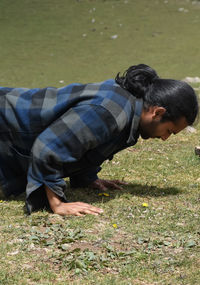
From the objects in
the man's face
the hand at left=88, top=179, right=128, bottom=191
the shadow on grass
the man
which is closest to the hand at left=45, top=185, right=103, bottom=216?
the man

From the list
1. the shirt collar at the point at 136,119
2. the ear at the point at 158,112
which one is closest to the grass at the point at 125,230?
the shirt collar at the point at 136,119

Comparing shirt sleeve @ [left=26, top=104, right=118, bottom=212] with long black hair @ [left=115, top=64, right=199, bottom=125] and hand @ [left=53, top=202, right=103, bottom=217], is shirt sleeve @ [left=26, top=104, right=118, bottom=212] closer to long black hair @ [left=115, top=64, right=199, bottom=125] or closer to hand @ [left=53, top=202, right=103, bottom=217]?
hand @ [left=53, top=202, right=103, bottom=217]

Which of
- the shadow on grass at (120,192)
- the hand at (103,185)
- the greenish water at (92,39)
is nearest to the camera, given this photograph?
the shadow on grass at (120,192)

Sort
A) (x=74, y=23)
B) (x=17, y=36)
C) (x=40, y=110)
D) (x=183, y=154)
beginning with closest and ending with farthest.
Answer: (x=40, y=110), (x=183, y=154), (x=17, y=36), (x=74, y=23)

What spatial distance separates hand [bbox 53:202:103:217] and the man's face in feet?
2.10

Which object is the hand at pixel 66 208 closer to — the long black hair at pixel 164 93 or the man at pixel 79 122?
the man at pixel 79 122

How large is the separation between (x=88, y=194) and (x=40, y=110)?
2.95 feet

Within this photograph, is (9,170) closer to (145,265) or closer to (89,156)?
(89,156)

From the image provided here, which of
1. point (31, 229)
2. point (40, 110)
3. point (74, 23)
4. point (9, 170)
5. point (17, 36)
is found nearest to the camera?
point (31, 229)

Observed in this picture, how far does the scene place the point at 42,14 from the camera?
14266mm

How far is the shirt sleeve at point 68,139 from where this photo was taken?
3391mm

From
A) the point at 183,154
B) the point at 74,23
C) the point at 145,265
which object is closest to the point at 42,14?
the point at 74,23

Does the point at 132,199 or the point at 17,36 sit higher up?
the point at 132,199

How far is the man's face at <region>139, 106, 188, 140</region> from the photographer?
3.54 m
